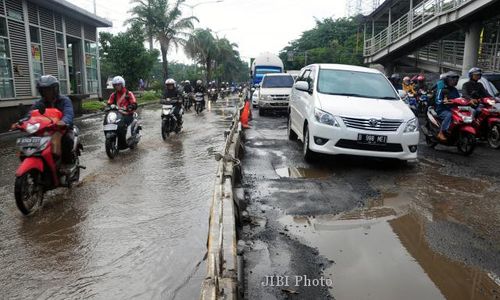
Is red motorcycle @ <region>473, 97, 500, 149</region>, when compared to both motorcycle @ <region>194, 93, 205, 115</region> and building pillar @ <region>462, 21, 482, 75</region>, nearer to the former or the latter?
building pillar @ <region>462, 21, 482, 75</region>

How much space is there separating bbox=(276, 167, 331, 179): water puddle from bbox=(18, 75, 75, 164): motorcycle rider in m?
3.15

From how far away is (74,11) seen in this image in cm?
1930

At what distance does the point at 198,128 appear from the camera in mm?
13531

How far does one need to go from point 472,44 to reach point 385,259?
18.6 metres

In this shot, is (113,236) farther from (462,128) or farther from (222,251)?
(462,128)

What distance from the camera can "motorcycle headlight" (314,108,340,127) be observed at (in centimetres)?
686

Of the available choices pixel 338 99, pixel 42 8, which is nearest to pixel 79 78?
pixel 42 8

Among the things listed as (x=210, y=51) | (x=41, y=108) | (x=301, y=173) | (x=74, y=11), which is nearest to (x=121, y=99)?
(x=41, y=108)

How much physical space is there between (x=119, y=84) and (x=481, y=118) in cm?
801

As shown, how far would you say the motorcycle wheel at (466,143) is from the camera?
8163 mm

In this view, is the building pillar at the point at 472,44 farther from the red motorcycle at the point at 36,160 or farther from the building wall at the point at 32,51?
the red motorcycle at the point at 36,160

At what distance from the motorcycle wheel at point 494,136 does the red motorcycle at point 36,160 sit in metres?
8.64

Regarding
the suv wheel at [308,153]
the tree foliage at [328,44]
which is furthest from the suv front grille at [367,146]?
the tree foliage at [328,44]

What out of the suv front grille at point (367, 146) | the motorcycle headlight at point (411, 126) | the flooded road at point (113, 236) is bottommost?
the flooded road at point (113, 236)
